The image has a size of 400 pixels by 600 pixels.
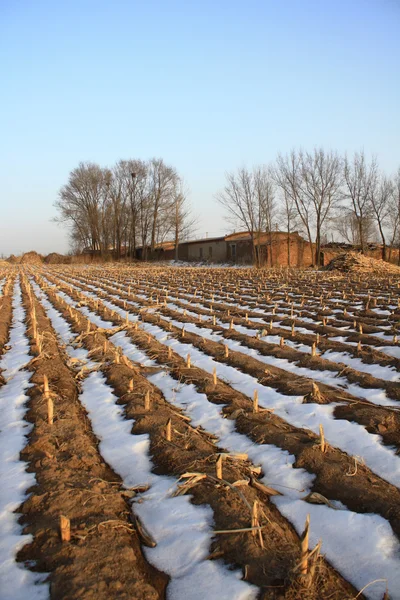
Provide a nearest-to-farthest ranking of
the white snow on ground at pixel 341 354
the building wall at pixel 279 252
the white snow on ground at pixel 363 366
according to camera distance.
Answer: the white snow on ground at pixel 363 366
the white snow on ground at pixel 341 354
the building wall at pixel 279 252

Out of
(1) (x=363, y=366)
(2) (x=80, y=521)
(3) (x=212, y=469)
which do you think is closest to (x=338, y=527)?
(3) (x=212, y=469)

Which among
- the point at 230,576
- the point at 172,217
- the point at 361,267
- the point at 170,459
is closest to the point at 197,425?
the point at 170,459

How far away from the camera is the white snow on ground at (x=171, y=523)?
2.37 metres

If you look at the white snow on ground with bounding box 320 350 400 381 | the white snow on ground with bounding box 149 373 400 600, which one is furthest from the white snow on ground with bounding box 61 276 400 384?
the white snow on ground with bounding box 149 373 400 600

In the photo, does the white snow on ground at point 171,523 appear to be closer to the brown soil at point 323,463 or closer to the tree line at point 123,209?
the brown soil at point 323,463

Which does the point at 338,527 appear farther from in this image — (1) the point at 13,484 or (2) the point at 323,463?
(1) the point at 13,484

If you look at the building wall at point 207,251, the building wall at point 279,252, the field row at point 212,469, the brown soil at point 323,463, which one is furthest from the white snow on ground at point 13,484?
the building wall at point 207,251

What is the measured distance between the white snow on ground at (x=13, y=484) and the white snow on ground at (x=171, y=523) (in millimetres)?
672

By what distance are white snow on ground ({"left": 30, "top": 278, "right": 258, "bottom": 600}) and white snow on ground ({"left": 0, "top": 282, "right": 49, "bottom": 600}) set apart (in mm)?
672

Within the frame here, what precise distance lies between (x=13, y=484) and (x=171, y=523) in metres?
1.34

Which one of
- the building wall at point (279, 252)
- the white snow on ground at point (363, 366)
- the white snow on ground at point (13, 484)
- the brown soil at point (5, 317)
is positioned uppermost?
the building wall at point (279, 252)

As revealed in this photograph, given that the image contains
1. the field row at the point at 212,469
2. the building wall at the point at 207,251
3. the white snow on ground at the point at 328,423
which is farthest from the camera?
the building wall at the point at 207,251

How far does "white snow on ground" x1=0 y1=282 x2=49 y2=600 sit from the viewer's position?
7.75ft

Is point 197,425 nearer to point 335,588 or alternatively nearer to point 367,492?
point 367,492
